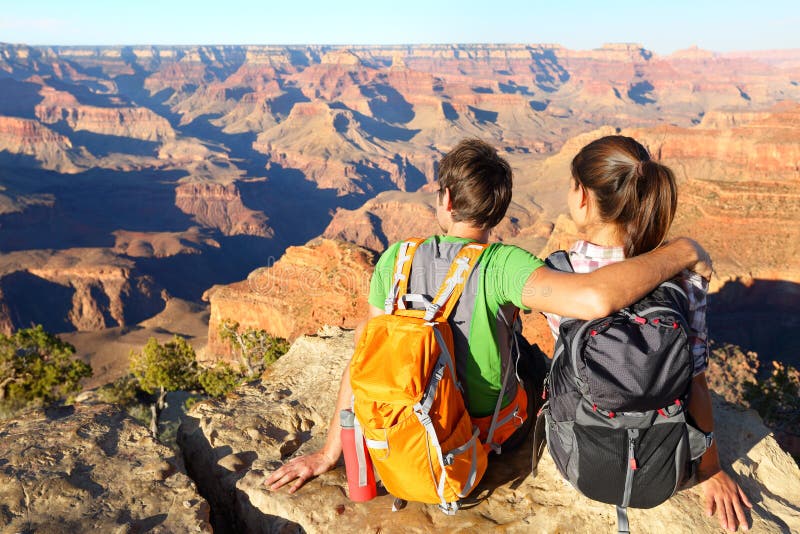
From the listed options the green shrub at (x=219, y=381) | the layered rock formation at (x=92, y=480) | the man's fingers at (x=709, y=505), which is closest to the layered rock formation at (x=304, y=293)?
the green shrub at (x=219, y=381)

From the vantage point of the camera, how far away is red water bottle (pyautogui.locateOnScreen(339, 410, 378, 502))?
3.76 metres

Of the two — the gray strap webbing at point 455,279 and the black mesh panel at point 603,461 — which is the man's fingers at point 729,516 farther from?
the gray strap webbing at point 455,279

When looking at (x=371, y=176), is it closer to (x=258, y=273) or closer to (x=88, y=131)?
(x=88, y=131)

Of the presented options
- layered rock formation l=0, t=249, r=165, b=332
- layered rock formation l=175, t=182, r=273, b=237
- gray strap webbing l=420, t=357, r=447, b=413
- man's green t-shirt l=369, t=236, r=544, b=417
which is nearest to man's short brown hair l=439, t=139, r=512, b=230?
man's green t-shirt l=369, t=236, r=544, b=417

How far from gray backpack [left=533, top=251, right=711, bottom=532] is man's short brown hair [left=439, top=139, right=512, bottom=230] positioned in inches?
22.5

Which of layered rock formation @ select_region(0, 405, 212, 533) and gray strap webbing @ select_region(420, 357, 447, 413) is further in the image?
layered rock formation @ select_region(0, 405, 212, 533)

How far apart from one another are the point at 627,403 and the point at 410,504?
201 centimetres

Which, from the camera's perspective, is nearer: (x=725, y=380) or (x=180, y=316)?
(x=725, y=380)

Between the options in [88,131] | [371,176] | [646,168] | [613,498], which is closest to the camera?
[646,168]

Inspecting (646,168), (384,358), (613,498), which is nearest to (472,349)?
(384,358)

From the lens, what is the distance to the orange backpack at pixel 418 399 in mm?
3127

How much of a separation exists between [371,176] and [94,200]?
74800mm

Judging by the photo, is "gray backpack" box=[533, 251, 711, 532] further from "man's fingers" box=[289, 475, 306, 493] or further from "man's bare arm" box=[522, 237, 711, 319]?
"man's fingers" box=[289, 475, 306, 493]

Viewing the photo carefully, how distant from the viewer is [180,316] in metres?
57.3
